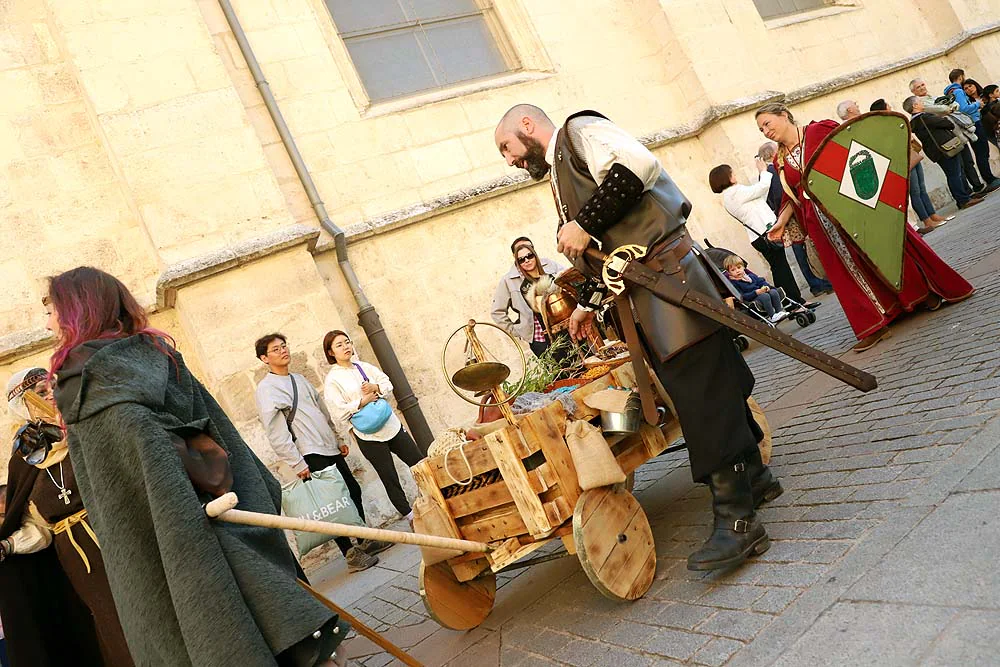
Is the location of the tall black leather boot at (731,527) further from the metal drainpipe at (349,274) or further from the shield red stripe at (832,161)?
the metal drainpipe at (349,274)

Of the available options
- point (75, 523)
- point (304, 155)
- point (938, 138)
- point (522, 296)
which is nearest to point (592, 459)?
point (75, 523)

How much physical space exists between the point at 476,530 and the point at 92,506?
149 cm

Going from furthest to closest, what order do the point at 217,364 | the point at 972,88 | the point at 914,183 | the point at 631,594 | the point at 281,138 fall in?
the point at 972,88 → the point at 914,183 → the point at 281,138 → the point at 217,364 → the point at 631,594

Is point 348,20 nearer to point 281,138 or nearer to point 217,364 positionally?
point 281,138

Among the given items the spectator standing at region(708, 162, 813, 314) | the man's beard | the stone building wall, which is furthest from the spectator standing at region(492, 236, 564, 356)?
the man's beard

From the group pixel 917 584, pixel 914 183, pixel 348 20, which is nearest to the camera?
pixel 917 584

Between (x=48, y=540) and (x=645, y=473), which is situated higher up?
(x=48, y=540)

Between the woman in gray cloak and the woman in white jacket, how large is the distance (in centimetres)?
359

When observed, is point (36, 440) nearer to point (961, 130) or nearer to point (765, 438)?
point (765, 438)

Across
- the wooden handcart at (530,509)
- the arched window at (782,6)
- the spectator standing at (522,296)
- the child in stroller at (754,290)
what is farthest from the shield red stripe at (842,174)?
the arched window at (782,6)

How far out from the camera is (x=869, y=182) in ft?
15.3

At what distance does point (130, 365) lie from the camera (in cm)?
201

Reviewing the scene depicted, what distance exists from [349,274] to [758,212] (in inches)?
171

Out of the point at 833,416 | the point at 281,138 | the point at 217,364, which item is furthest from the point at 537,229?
the point at 833,416
